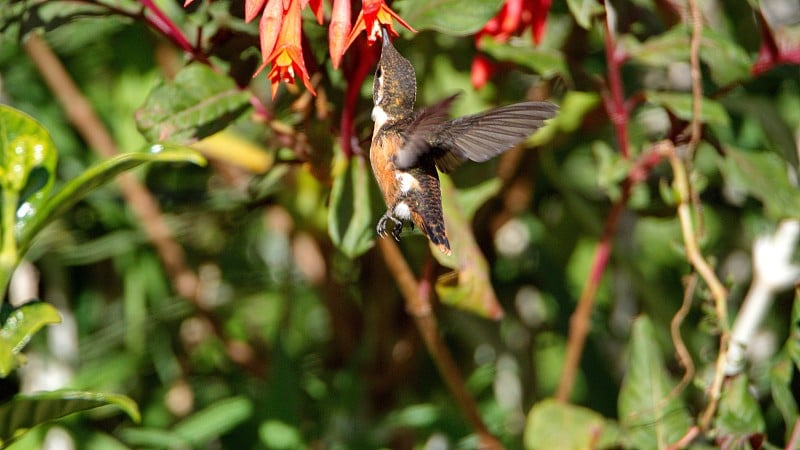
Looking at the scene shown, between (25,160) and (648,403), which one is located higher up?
(25,160)

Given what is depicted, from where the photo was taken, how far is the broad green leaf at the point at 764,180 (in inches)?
43.6

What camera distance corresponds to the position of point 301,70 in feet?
2.66

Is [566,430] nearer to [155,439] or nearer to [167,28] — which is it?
[155,439]

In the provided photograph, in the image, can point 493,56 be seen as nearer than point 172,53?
Yes

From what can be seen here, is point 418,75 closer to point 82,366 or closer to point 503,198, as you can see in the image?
point 503,198

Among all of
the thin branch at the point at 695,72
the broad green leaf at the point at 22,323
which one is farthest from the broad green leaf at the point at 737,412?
the broad green leaf at the point at 22,323

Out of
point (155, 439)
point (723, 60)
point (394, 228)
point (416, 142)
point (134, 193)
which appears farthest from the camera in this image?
point (134, 193)

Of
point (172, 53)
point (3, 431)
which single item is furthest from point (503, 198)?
point (3, 431)

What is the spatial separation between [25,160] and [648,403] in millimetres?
709

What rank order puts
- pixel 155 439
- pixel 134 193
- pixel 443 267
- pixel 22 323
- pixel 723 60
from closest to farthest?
pixel 22 323, pixel 723 60, pixel 155 439, pixel 443 267, pixel 134 193

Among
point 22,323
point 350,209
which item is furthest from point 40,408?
point 350,209

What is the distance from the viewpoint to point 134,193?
5.03 feet

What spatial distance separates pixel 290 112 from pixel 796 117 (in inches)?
33.0

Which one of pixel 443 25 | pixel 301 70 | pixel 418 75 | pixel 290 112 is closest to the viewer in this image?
pixel 301 70
